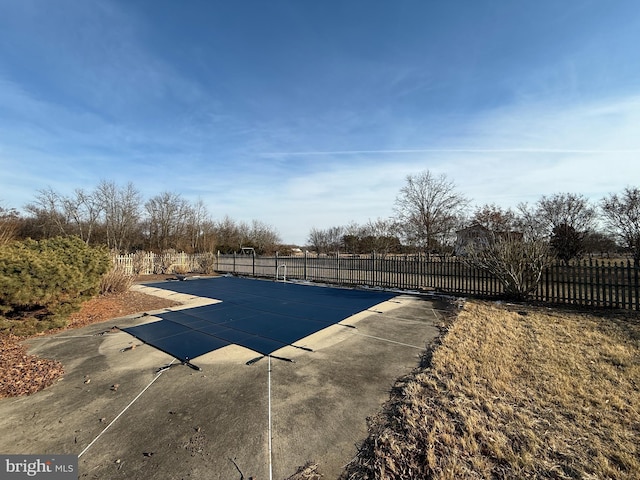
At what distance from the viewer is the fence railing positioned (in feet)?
23.9

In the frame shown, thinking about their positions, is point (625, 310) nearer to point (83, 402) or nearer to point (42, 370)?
point (83, 402)

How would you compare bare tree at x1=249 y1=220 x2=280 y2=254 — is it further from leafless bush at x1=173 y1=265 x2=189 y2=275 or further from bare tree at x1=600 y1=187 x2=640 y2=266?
bare tree at x1=600 y1=187 x2=640 y2=266

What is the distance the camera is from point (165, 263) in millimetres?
19016

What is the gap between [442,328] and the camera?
598 centimetres

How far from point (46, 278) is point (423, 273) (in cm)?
1076

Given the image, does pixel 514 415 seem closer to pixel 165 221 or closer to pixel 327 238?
pixel 165 221

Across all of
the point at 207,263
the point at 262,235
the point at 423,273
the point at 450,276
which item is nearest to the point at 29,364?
the point at 423,273

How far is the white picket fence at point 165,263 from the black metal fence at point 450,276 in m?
2.43

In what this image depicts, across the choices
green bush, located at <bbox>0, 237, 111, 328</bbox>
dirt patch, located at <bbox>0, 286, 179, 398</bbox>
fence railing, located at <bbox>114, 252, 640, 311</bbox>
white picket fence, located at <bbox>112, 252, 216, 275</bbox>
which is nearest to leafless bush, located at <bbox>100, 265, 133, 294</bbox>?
dirt patch, located at <bbox>0, 286, 179, 398</bbox>

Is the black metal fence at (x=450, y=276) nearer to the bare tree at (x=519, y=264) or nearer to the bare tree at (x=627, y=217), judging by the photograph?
the bare tree at (x=519, y=264)

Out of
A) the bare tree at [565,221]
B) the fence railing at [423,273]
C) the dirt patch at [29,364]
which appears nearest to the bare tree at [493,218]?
the bare tree at [565,221]

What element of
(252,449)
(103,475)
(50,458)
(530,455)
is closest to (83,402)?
(50,458)

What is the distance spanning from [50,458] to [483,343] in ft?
18.5

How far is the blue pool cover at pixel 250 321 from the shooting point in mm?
5133
